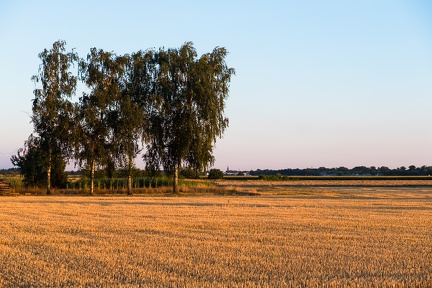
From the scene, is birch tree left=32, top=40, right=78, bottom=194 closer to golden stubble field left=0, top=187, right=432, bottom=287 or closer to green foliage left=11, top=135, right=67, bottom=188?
green foliage left=11, top=135, right=67, bottom=188

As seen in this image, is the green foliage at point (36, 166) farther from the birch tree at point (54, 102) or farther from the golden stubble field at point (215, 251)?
the golden stubble field at point (215, 251)

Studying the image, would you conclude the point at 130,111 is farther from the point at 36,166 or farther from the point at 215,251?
the point at 215,251

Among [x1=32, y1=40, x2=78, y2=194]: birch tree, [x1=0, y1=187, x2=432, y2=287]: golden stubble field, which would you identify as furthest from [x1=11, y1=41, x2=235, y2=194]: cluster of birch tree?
[x1=0, y1=187, x2=432, y2=287]: golden stubble field

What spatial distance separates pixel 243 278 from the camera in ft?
37.1

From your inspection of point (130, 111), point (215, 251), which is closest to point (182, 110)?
point (130, 111)

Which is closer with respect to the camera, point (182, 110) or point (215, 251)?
point (215, 251)

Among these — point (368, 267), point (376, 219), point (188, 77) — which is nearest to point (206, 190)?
point (188, 77)

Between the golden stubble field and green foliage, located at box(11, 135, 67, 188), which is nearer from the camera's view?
the golden stubble field

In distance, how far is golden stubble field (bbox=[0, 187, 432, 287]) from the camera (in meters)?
11.2

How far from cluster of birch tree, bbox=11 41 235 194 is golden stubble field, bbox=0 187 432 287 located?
2338 centimetres

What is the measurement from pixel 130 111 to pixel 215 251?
109 feet

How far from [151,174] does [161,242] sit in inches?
1334

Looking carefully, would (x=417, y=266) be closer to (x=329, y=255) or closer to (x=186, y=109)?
(x=329, y=255)

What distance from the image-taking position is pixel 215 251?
14.7 metres
